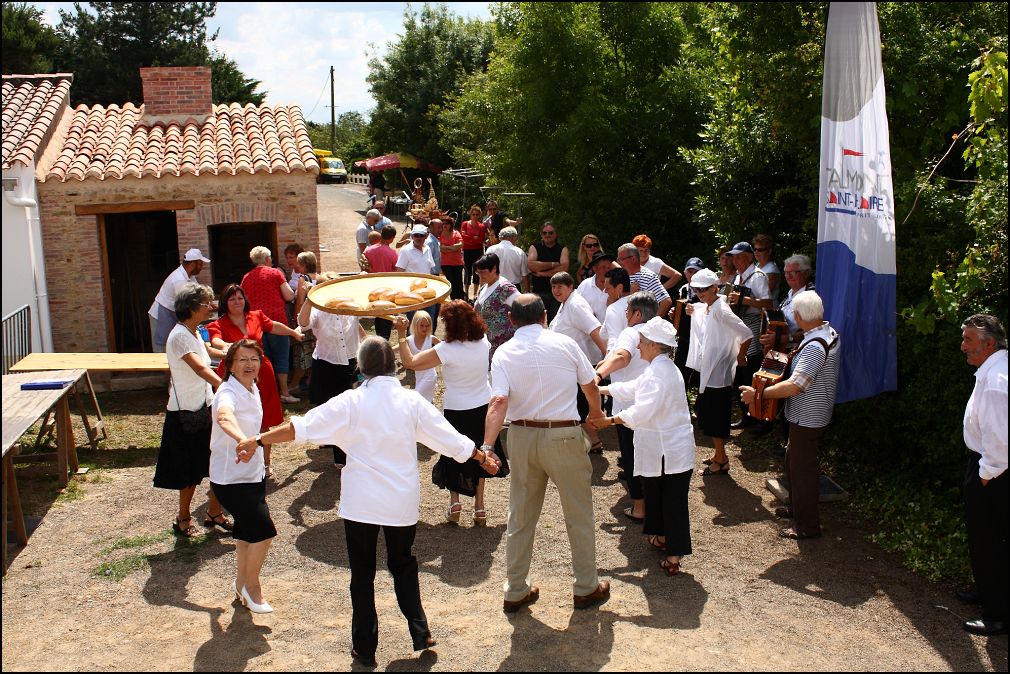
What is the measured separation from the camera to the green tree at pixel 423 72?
35.7 m

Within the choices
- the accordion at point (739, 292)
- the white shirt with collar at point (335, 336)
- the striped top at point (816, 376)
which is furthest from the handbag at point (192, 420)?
the accordion at point (739, 292)

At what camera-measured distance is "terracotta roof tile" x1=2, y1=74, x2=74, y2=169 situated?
11594mm

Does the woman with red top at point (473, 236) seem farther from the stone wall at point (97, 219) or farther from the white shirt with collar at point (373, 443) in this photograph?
the white shirt with collar at point (373, 443)

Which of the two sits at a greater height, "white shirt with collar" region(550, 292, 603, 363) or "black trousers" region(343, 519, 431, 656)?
"white shirt with collar" region(550, 292, 603, 363)

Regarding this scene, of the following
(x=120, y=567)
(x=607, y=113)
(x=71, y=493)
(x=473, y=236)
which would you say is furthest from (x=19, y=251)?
(x=607, y=113)

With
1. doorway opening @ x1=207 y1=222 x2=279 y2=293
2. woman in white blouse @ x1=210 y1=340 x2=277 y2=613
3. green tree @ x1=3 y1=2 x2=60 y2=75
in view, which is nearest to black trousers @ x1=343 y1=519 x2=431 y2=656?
woman in white blouse @ x1=210 y1=340 x2=277 y2=613

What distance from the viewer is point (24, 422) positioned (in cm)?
702

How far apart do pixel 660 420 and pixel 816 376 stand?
130 centimetres

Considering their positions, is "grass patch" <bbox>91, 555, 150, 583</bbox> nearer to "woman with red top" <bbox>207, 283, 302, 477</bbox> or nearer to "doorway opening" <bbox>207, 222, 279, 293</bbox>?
"woman with red top" <bbox>207, 283, 302, 477</bbox>

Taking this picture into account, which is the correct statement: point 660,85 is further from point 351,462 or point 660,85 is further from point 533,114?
point 351,462

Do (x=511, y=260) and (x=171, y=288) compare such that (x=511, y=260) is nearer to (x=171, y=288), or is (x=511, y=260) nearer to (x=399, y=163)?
(x=171, y=288)

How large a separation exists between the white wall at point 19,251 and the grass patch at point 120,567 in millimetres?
5822

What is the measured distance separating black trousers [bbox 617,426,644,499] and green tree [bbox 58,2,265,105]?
31.8m

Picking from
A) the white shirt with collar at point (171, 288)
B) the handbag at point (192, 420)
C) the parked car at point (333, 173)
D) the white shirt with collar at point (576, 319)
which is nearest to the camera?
the handbag at point (192, 420)
